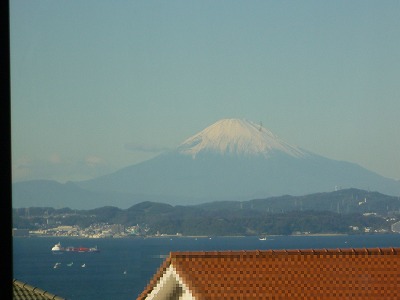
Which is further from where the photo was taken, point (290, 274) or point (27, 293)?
point (290, 274)

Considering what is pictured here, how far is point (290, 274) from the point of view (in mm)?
9906

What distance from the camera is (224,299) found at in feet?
31.8

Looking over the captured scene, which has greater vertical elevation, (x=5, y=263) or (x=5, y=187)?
(x=5, y=187)

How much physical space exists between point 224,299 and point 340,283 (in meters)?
1.16

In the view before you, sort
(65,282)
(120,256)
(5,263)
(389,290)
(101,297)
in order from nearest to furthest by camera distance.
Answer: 1. (5,263)
2. (389,290)
3. (101,297)
4. (65,282)
5. (120,256)

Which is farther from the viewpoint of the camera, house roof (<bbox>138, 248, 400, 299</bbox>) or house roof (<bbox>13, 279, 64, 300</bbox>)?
house roof (<bbox>138, 248, 400, 299</bbox>)

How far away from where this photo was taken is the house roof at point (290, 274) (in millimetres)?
9695

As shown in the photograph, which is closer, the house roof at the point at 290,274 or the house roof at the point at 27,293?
the house roof at the point at 27,293

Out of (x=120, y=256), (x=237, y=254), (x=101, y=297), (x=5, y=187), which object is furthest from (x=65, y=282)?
(x=5, y=187)

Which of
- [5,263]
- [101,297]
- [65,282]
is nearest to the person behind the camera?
[5,263]

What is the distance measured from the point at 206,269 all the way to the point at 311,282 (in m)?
1.05

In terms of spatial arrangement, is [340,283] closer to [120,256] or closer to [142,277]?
[142,277]

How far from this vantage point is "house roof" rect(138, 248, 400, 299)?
970 cm

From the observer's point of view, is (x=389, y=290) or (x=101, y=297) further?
(x=101, y=297)
